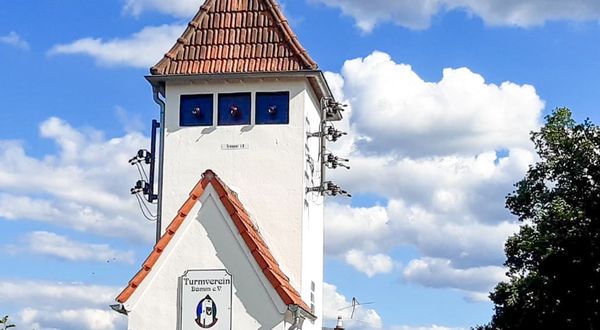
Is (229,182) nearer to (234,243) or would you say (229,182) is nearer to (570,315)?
(234,243)

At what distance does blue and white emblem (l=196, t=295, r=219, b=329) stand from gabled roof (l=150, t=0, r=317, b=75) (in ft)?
21.9

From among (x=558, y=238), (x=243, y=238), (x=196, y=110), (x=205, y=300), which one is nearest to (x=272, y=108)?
(x=196, y=110)

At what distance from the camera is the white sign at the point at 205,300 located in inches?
974

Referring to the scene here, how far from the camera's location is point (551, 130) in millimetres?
42562

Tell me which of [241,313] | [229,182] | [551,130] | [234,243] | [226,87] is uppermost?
[551,130]

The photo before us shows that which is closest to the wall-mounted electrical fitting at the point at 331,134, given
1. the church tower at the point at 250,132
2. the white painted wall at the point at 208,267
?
the church tower at the point at 250,132

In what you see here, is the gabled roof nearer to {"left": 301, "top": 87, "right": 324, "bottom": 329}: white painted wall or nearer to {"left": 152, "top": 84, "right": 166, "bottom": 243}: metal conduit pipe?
{"left": 152, "top": 84, "right": 166, "bottom": 243}: metal conduit pipe

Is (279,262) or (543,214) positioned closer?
(279,262)

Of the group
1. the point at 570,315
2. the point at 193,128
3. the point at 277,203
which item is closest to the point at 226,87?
the point at 193,128

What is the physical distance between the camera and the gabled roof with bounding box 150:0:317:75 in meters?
28.6

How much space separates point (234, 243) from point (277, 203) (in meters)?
3.10

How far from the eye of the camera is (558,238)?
39.1m

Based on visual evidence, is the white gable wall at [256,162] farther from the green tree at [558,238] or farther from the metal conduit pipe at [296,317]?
the green tree at [558,238]

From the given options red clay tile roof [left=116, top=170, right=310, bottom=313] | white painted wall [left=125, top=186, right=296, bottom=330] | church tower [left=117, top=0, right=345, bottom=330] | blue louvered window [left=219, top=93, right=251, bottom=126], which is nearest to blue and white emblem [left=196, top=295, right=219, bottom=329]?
white painted wall [left=125, top=186, right=296, bottom=330]
